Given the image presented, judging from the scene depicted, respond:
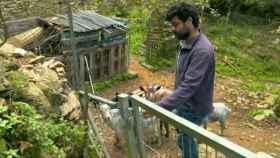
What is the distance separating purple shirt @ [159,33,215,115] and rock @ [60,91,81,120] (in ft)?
3.62

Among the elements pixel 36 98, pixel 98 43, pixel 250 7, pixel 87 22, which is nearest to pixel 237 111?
pixel 98 43

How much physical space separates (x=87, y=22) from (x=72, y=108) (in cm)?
568

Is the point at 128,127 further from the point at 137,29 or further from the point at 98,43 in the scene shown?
the point at 137,29

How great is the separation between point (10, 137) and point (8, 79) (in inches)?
39.9

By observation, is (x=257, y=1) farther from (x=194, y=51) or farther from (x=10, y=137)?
(x=10, y=137)

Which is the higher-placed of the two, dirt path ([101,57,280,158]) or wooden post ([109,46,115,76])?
wooden post ([109,46,115,76])

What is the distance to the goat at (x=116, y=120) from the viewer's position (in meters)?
3.87

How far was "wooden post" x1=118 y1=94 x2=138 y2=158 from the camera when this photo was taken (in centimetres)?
351

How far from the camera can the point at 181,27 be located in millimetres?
4238

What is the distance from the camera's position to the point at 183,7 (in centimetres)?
419

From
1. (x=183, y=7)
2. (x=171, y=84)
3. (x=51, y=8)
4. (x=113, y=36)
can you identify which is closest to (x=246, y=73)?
(x=171, y=84)

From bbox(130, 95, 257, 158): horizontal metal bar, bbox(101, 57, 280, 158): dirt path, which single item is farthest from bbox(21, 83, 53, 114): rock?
bbox(101, 57, 280, 158): dirt path

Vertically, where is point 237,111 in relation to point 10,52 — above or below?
below

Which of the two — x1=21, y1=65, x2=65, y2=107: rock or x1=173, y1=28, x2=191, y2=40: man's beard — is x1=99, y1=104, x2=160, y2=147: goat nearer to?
x1=21, y1=65, x2=65, y2=107: rock
